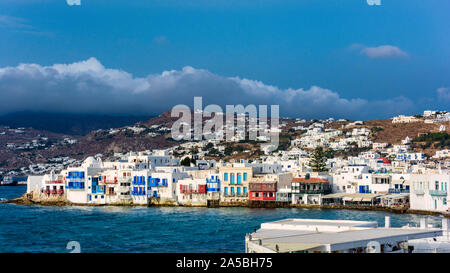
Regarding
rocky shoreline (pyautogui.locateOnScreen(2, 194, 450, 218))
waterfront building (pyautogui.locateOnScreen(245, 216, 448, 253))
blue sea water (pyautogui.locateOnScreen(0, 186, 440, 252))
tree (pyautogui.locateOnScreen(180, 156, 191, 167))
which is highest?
tree (pyautogui.locateOnScreen(180, 156, 191, 167))

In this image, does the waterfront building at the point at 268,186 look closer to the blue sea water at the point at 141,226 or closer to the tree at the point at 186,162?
the blue sea water at the point at 141,226

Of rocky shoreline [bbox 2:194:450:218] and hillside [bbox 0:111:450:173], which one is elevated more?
hillside [bbox 0:111:450:173]

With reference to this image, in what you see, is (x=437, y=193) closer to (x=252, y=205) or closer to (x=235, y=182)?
(x=252, y=205)

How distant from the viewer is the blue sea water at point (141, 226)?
23.1m

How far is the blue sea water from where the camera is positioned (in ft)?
75.8

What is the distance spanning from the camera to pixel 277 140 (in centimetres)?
8050

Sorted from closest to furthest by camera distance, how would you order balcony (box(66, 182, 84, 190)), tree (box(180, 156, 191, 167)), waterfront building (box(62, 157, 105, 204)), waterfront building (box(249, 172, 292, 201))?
waterfront building (box(249, 172, 292, 201)) < waterfront building (box(62, 157, 105, 204)) < balcony (box(66, 182, 84, 190)) < tree (box(180, 156, 191, 167))

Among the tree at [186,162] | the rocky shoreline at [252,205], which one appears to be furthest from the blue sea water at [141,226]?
the tree at [186,162]

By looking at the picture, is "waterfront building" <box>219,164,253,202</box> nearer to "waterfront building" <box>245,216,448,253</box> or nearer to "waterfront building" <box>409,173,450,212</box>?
"waterfront building" <box>409,173,450,212</box>

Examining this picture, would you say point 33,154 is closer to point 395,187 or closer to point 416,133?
point 416,133

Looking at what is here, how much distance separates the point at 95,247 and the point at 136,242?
5.62 feet

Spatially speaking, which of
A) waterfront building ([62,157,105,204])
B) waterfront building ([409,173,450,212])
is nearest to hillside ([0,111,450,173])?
waterfront building ([62,157,105,204])

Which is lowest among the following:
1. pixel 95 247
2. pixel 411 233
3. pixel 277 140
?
pixel 95 247

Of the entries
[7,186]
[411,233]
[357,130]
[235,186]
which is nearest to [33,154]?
[7,186]
